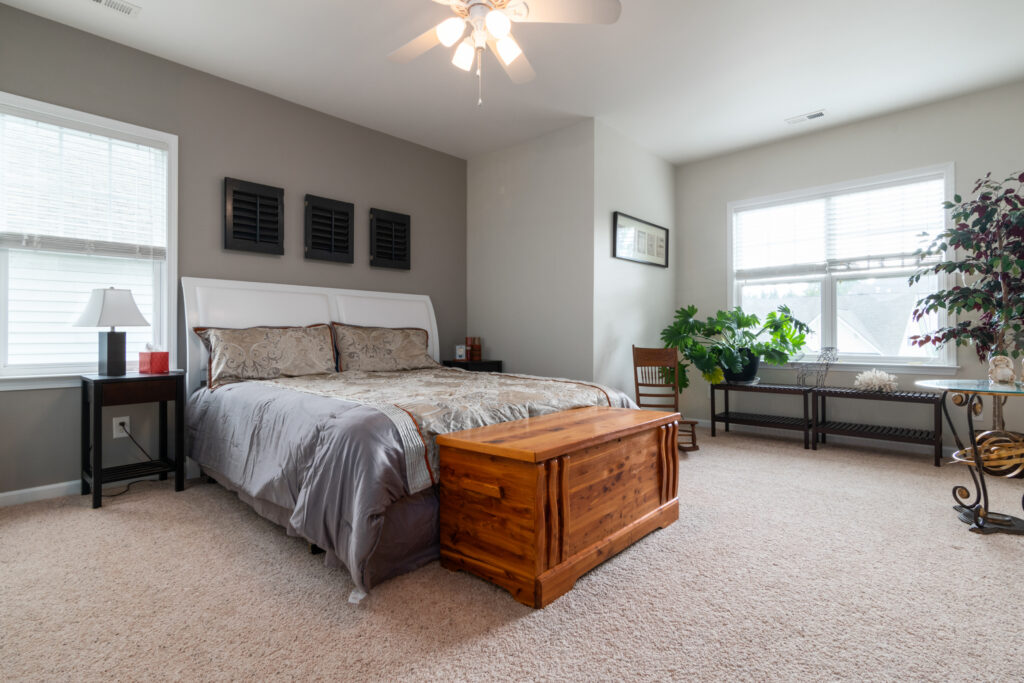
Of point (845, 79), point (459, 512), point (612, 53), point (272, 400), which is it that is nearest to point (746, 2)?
point (612, 53)

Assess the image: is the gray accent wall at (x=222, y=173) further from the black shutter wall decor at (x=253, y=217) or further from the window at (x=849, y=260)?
the window at (x=849, y=260)

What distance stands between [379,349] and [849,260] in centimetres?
424

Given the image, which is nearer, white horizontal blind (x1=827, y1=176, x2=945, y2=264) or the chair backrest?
white horizontal blind (x1=827, y1=176, x2=945, y2=264)

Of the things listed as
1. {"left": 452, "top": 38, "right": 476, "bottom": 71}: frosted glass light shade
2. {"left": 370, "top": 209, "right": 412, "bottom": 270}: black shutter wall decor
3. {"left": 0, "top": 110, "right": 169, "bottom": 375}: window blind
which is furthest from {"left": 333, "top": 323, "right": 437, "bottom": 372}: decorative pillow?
{"left": 452, "top": 38, "right": 476, "bottom": 71}: frosted glass light shade

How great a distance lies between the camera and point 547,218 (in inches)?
183

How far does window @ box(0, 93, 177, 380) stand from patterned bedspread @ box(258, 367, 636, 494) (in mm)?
1265

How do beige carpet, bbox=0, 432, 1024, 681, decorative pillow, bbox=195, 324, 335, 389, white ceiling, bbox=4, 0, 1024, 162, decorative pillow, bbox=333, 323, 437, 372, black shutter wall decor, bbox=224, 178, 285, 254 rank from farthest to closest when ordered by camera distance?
decorative pillow, bbox=333, 323, 437, 372 → black shutter wall decor, bbox=224, 178, 285, 254 → decorative pillow, bbox=195, 324, 335, 389 → white ceiling, bbox=4, 0, 1024, 162 → beige carpet, bbox=0, 432, 1024, 681

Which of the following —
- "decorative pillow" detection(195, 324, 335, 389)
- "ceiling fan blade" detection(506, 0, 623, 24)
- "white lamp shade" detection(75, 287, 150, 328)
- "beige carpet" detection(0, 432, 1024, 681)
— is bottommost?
"beige carpet" detection(0, 432, 1024, 681)

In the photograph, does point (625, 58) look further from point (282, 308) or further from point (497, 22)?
point (282, 308)

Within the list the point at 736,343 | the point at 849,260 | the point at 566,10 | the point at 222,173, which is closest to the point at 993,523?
the point at 736,343

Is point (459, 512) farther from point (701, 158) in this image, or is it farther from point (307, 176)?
point (701, 158)

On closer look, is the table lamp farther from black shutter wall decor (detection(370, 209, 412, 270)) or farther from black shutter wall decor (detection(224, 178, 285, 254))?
black shutter wall decor (detection(370, 209, 412, 270))

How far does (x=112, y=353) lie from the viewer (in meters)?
2.97

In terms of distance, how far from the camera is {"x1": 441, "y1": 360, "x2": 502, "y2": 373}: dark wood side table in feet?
15.3
